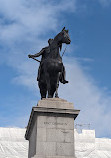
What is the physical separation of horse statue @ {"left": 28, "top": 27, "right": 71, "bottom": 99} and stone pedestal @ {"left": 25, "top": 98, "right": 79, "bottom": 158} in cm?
141

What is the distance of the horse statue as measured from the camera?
1410 cm

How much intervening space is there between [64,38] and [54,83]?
2.20m

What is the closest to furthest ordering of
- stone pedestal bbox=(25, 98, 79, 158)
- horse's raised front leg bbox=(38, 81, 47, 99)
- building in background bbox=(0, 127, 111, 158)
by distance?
stone pedestal bbox=(25, 98, 79, 158) → horse's raised front leg bbox=(38, 81, 47, 99) → building in background bbox=(0, 127, 111, 158)

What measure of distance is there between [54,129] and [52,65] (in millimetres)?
3195

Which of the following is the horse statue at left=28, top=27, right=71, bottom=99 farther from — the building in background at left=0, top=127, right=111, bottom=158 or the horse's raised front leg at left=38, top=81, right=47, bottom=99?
the building in background at left=0, top=127, right=111, bottom=158

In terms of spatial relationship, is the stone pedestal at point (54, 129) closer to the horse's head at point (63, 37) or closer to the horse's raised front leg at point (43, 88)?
the horse's raised front leg at point (43, 88)

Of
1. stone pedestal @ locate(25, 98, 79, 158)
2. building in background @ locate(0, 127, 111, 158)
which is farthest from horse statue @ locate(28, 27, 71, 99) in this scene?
building in background @ locate(0, 127, 111, 158)

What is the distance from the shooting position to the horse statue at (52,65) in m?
14.1

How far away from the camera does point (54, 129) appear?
12.4 meters

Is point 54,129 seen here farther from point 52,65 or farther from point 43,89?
point 43,89

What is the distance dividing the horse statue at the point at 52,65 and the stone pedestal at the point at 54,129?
141 centimetres

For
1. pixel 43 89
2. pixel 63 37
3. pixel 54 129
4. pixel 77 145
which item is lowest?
pixel 54 129

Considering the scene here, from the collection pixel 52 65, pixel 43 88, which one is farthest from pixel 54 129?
pixel 43 88

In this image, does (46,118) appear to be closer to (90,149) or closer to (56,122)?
(56,122)
